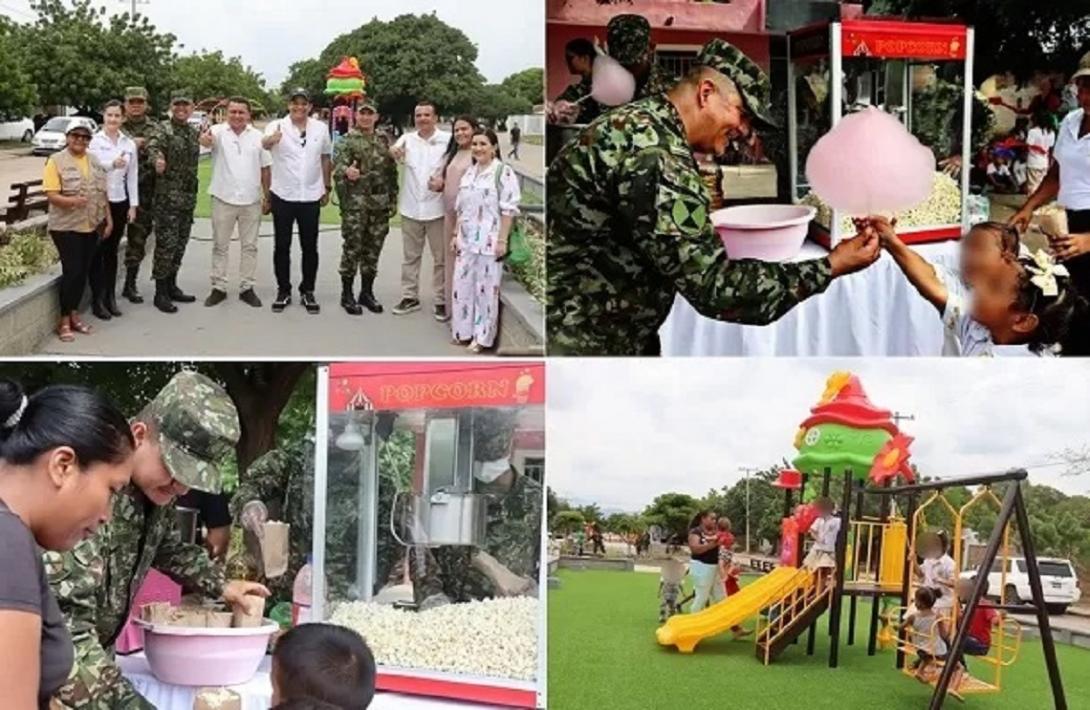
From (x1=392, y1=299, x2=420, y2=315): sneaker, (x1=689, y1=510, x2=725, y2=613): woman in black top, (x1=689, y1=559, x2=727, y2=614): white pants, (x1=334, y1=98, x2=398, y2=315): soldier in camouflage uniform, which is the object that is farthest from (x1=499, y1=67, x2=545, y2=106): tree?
(x1=689, y1=559, x2=727, y2=614): white pants

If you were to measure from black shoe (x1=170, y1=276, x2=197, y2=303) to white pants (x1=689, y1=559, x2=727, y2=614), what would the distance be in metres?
1.49

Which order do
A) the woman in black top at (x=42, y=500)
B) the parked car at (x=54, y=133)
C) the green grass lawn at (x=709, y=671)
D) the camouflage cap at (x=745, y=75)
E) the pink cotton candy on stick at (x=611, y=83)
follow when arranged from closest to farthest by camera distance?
1. the woman in black top at (x=42, y=500)
2. the camouflage cap at (x=745, y=75)
3. the pink cotton candy on stick at (x=611, y=83)
4. the parked car at (x=54, y=133)
5. the green grass lawn at (x=709, y=671)

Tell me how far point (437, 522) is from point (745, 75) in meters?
1.39

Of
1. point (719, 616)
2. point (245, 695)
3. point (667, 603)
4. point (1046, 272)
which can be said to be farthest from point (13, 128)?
point (1046, 272)

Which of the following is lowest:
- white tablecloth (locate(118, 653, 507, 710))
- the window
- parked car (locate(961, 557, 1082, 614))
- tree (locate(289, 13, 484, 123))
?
white tablecloth (locate(118, 653, 507, 710))

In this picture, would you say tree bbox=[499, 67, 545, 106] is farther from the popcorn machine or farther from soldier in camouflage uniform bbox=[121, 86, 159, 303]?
soldier in camouflage uniform bbox=[121, 86, 159, 303]

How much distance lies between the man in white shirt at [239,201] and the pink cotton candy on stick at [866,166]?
4.68ft

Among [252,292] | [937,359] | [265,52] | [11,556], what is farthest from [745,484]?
[11,556]

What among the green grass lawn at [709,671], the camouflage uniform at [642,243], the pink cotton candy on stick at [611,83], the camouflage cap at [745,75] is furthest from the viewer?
the green grass lawn at [709,671]

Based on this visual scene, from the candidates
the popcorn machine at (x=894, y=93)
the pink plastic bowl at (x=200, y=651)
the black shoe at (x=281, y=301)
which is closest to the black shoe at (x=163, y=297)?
the black shoe at (x=281, y=301)

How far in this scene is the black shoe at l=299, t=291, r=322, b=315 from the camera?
3576 mm

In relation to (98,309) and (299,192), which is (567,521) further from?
(98,309)

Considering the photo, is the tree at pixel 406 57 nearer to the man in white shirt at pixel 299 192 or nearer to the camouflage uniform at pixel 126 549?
the man in white shirt at pixel 299 192

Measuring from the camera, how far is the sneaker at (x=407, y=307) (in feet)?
11.8
